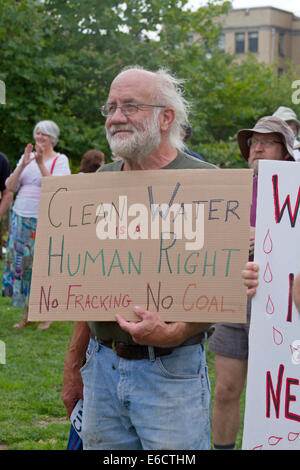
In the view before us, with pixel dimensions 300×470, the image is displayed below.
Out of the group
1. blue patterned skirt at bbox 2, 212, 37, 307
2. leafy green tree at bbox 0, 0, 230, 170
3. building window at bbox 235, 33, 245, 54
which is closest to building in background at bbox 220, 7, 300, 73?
building window at bbox 235, 33, 245, 54

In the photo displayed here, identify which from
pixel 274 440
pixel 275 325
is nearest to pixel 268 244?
pixel 275 325

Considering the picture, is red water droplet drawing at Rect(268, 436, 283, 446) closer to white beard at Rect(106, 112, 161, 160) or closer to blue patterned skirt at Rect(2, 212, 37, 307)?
white beard at Rect(106, 112, 161, 160)

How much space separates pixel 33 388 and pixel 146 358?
121 inches

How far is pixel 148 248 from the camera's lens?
7.29ft

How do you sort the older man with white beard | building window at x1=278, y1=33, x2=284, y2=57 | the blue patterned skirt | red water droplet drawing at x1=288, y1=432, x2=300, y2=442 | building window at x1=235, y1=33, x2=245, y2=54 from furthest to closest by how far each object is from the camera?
building window at x1=278, y1=33, x2=284, y2=57 < building window at x1=235, y1=33, x2=245, y2=54 < the blue patterned skirt < red water droplet drawing at x1=288, y1=432, x2=300, y2=442 < the older man with white beard

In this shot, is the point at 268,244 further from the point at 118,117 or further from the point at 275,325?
the point at 118,117

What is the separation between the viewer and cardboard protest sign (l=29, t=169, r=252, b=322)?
2186 mm

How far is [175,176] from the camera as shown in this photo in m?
2.24

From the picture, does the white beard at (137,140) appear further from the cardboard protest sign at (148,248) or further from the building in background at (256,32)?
the building in background at (256,32)

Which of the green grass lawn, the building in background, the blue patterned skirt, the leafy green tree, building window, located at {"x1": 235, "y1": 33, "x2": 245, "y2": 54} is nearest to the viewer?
the green grass lawn

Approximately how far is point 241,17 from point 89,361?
5405 cm

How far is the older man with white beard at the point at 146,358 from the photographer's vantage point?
7.09 feet

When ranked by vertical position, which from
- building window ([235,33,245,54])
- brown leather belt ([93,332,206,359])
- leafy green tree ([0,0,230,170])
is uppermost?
building window ([235,33,245,54])

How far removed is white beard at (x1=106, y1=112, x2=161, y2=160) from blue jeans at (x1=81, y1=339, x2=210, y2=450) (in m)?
0.68
